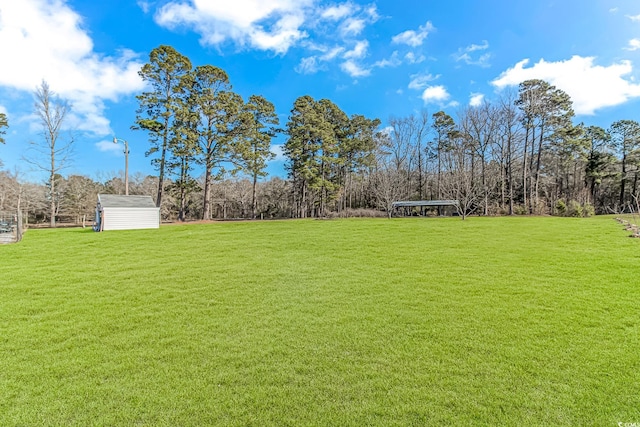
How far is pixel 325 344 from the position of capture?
3.44 m

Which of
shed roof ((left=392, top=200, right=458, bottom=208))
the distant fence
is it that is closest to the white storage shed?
the distant fence

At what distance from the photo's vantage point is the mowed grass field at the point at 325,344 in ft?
7.78

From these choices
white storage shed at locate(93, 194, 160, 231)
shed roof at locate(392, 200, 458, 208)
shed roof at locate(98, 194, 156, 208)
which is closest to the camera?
white storage shed at locate(93, 194, 160, 231)

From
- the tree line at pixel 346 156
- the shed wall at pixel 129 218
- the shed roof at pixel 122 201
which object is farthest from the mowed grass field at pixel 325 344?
the tree line at pixel 346 156

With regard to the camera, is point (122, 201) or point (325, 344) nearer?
point (325, 344)

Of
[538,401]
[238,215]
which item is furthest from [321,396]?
[238,215]

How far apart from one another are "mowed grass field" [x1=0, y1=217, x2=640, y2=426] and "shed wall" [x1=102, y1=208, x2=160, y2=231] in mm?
10438

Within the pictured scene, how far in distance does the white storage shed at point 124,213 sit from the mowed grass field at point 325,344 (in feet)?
34.3

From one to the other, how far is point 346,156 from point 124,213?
24.0m

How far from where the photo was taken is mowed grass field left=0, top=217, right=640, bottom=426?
2.37m

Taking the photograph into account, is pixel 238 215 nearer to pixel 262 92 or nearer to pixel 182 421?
pixel 262 92

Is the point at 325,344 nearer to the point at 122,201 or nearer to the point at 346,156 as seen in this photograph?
the point at 122,201

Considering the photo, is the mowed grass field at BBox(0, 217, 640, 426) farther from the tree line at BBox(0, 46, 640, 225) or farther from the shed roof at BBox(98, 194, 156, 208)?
the tree line at BBox(0, 46, 640, 225)

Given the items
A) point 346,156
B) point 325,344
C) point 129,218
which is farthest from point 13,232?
point 346,156
